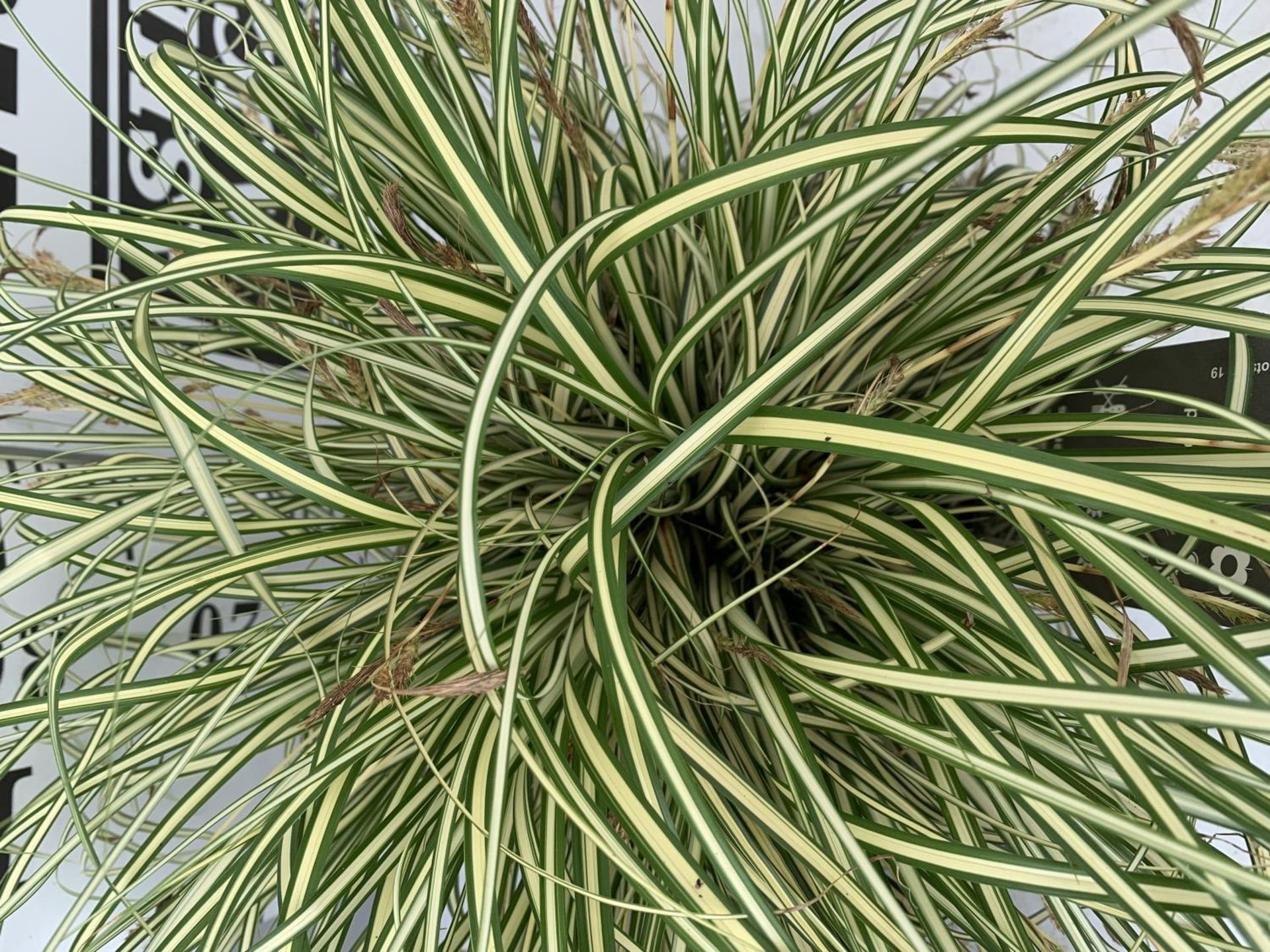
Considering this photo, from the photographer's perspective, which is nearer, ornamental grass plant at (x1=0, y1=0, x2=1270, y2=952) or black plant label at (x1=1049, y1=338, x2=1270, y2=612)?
ornamental grass plant at (x1=0, y1=0, x2=1270, y2=952)

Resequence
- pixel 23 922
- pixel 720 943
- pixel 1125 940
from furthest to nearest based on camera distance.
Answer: pixel 23 922, pixel 1125 940, pixel 720 943

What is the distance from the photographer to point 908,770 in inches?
13.3

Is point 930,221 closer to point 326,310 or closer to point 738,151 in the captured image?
point 738,151

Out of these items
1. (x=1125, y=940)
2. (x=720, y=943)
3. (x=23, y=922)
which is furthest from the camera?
(x=23, y=922)

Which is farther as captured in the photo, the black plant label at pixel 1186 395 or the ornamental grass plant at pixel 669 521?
the black plant label at pixel 1186 395

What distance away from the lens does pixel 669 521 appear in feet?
1.28

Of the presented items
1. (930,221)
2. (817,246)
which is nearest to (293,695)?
(817,246)

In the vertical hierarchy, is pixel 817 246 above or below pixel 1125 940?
above

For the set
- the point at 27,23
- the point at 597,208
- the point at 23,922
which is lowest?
the point at 23,922

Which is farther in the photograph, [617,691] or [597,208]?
[597,208]

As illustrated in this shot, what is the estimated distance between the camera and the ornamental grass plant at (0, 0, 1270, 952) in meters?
0.22

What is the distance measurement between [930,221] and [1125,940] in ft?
1.18

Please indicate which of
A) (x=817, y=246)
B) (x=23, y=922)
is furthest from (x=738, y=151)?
(x=23, y=922)

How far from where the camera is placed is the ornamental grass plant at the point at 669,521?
0.72ft
